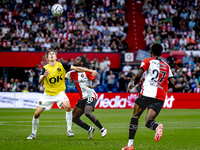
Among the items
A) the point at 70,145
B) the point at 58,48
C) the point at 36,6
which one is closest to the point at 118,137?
the point at 70,145

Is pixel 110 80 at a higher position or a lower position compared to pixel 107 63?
lower

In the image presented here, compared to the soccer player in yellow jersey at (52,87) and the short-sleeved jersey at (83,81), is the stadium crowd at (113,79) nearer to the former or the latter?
the short-sleeved jersey at (83,81)

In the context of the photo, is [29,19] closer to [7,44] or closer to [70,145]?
[7,44]

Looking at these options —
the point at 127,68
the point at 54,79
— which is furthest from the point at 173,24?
the point at 54,79

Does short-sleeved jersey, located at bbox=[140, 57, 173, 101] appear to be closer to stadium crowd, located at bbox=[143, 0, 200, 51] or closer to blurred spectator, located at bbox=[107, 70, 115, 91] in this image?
blurred spectator, located at bbox=[107, 70, 115, 91]

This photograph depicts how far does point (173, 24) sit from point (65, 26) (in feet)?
29.8

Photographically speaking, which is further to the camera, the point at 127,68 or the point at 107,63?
the point at 127,68

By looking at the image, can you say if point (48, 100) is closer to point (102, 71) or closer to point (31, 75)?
point (102, 71)

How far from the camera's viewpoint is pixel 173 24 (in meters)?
28.9

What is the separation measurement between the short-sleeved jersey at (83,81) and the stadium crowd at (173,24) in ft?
56.2

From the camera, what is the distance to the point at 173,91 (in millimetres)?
22969

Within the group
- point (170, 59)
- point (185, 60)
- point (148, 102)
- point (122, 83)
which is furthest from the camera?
point (185, 60)

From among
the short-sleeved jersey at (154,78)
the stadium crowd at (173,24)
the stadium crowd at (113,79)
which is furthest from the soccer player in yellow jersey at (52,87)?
the stadium crowd at (173,24)

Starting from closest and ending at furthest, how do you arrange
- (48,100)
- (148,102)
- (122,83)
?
1. (148,102)
2. (48,100)
3. (122,83)
